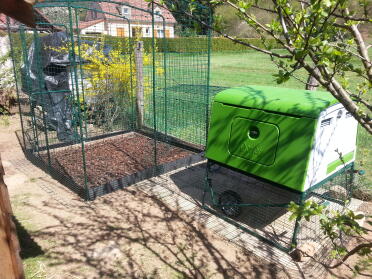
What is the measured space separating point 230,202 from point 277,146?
1294 millimetres

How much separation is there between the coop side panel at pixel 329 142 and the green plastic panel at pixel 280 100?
12 cm

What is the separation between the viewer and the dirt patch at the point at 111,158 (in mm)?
5414

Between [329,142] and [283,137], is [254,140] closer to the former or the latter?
[283,137]

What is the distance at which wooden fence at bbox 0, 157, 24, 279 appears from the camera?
1.62 m

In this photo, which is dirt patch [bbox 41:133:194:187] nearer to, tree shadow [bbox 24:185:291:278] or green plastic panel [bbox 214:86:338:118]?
tree shadow [bbox 24:185:291:278]

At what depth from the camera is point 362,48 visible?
5.58ft

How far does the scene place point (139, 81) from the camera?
7395 mm

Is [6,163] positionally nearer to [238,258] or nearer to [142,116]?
[142,116]

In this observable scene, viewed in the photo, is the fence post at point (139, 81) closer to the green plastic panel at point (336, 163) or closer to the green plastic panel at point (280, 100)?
the green plastic panel at point (280, 100)

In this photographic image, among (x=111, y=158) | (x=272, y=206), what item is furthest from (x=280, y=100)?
(x=111, y=158)

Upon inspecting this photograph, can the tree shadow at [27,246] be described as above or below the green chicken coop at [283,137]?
below

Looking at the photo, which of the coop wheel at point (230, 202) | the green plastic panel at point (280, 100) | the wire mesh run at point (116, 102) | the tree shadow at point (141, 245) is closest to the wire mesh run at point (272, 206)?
the coop wheel at point (230, 202)

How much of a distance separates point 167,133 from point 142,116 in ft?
3.11

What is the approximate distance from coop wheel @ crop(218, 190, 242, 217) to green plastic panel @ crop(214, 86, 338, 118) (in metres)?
1.34
